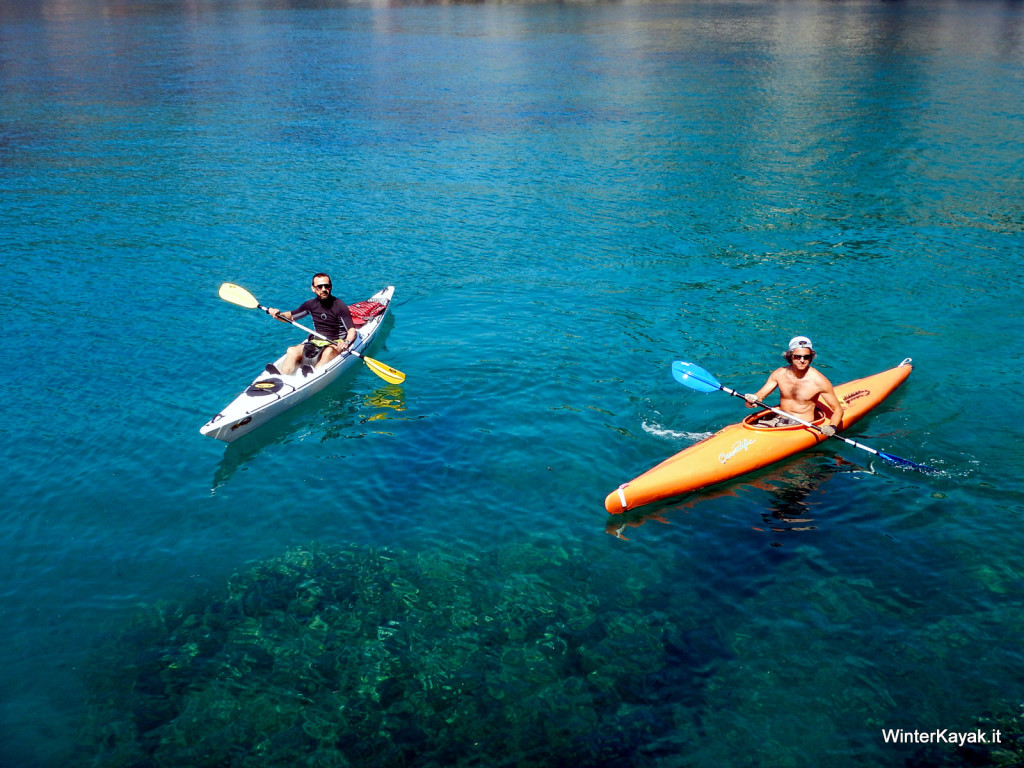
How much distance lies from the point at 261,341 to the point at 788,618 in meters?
14.3

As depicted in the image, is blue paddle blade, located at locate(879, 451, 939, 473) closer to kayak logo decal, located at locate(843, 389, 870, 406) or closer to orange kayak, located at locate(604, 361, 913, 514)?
orange kayak, located at locate(604, 361, 913, 514)

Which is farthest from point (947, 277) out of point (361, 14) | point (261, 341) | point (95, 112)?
point (361, 14)

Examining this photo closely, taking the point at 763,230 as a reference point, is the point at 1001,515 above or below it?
below

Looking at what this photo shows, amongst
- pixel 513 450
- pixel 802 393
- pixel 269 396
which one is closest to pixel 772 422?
pixel 802 393

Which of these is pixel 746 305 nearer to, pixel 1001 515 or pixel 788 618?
pixel 1001 515

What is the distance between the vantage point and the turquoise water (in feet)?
33.4

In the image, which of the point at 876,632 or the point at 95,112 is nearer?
the point at 876,632

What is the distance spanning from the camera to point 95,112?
44750mm

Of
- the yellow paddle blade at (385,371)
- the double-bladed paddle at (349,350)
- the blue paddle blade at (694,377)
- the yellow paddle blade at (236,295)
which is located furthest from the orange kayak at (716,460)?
the yellow paddle blade at (236,295)

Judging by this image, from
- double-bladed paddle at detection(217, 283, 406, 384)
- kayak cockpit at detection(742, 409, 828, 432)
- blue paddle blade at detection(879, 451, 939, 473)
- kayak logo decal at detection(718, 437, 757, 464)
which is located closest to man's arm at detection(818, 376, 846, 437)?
kayak cockpit at detection(742, 409, 828, 432)

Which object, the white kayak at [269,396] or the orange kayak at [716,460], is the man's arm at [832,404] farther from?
the white kayak at [269,396]

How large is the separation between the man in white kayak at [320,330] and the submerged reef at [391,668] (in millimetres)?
5707

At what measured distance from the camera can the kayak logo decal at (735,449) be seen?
1384cm

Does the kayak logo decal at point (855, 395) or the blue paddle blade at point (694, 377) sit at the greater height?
the blue paddle blade at point (694, 377)
